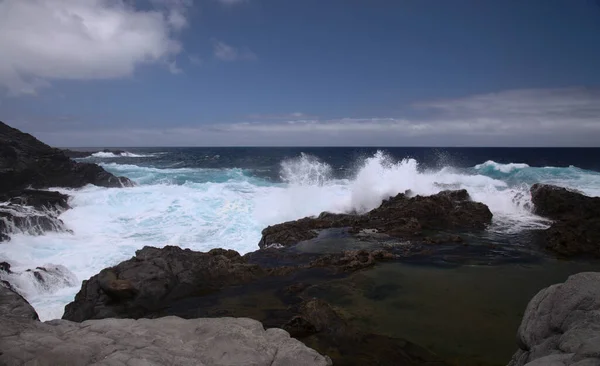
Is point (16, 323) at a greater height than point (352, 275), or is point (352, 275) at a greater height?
point (16, 323)

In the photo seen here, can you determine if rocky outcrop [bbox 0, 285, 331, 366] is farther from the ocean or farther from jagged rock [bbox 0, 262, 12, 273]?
jagged rock [bbox 0, 262, 12, 273]

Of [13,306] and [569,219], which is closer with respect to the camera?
[13,306]

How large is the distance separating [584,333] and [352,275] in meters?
6.78

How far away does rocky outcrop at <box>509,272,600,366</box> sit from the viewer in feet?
11.8

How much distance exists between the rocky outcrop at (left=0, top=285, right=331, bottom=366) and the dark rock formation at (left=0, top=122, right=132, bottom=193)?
63.4 feet

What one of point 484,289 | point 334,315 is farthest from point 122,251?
point 484,289

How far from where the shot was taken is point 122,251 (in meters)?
13.9

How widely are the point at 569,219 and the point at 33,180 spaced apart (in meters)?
29.0

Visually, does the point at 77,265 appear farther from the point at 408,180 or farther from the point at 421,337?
the point at 408,180

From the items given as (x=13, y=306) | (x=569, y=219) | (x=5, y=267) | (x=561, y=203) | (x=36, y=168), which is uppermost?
(x=36, y=168)

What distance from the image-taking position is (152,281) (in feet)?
29.6

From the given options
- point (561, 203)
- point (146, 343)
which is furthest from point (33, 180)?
point (561, 203)

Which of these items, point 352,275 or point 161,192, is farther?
Result: point 161,192

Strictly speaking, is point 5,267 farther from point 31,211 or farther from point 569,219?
point 569,219
